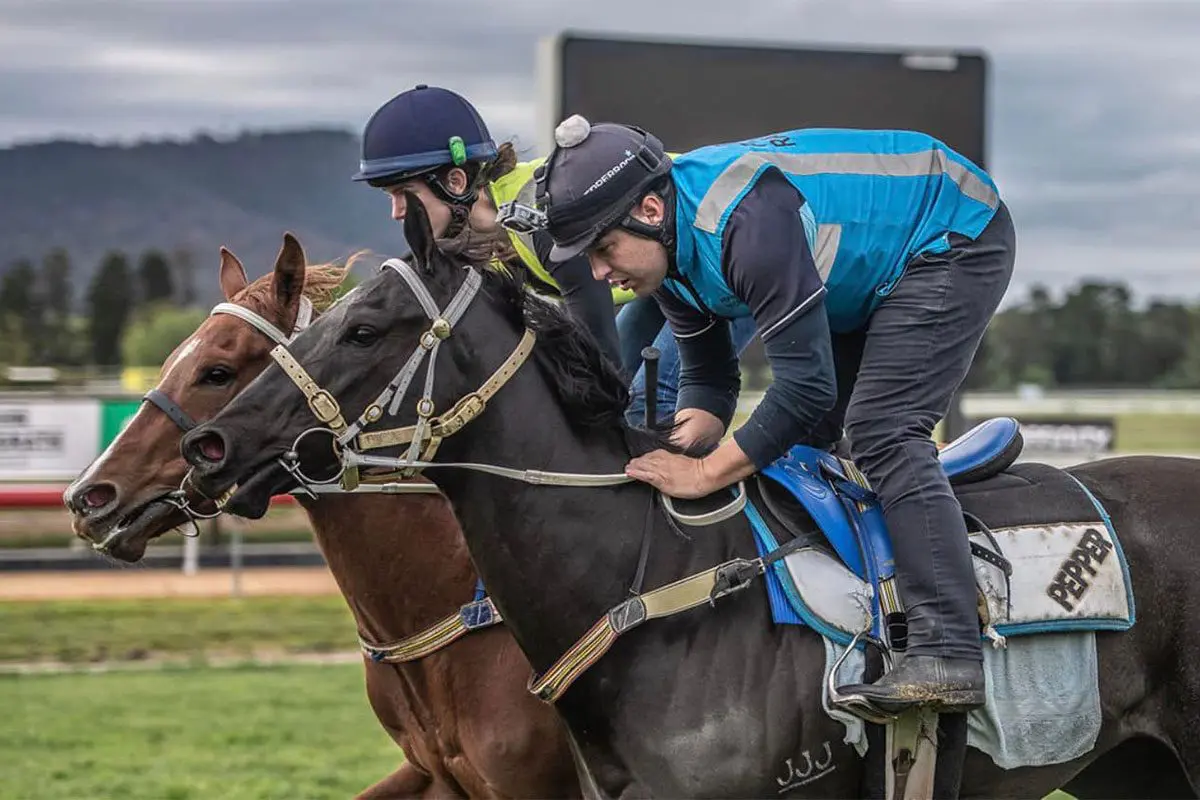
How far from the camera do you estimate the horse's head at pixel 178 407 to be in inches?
161

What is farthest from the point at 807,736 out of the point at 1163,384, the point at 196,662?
the point at 1163,384

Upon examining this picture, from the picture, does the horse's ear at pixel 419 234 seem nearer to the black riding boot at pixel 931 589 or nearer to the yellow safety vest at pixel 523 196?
the yellow safety vest at pixel 523 196

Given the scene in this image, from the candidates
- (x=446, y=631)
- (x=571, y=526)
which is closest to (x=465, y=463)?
(x=571, y=526)

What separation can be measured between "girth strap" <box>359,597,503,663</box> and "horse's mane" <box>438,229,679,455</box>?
2.76 feet

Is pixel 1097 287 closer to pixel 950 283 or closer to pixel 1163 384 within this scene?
pixel 1163 384

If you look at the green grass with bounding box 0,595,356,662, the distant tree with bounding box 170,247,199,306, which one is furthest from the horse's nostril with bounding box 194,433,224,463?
the distant tree with bounding box 170,247,199,306

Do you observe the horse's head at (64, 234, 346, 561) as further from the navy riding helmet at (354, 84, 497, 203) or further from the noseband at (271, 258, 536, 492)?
the noseband at (271, 258, 536, 492)

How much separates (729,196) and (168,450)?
1.68m

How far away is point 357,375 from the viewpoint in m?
3.44

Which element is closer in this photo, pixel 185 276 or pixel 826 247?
pixel 826 247

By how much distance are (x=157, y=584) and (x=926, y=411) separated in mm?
11927

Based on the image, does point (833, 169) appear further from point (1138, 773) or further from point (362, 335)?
point (1138, 773)

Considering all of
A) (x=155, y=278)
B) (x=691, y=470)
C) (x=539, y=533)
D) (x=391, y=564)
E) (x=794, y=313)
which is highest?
(x=794, y=313)

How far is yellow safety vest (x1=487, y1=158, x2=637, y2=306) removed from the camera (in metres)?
4.19
